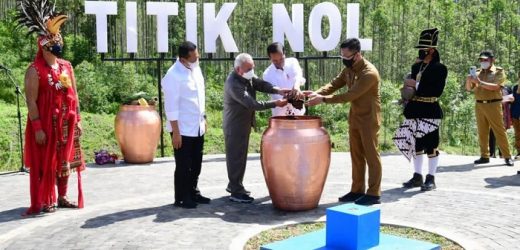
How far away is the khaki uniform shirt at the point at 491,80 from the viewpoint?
356 inches

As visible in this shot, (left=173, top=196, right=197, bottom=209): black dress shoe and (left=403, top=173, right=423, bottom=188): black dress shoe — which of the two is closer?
(left=173, top=196, right=197, bottom=209): black dress shoe

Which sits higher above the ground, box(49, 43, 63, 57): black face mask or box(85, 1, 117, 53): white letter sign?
box(85, 1, 117, 53): white letter sign

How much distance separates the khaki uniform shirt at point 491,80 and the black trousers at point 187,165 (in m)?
4.99

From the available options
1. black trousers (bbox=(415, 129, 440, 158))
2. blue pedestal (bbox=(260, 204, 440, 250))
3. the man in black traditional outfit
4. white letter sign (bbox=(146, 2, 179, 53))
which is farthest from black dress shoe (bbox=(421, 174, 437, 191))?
white letter sign (bbox=(146, 2, 179, 53))

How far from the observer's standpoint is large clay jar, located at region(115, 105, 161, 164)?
31.7ft

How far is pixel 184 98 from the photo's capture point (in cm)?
629

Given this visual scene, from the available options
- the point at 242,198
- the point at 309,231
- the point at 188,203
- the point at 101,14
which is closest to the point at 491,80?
the point at 242,198

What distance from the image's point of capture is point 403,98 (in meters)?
7.38

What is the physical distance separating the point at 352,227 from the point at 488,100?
19.3 ft

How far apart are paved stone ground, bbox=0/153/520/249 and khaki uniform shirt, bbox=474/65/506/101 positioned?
118 cm

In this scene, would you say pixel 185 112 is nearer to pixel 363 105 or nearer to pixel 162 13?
pixel 363 105

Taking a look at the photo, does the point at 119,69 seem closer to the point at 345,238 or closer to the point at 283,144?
the point at 283,144

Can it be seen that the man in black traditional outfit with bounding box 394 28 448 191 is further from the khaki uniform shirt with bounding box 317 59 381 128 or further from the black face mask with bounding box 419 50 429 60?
the khaki uniform shirt with bounding box 317 59 381 128

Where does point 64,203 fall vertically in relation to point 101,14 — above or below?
below
